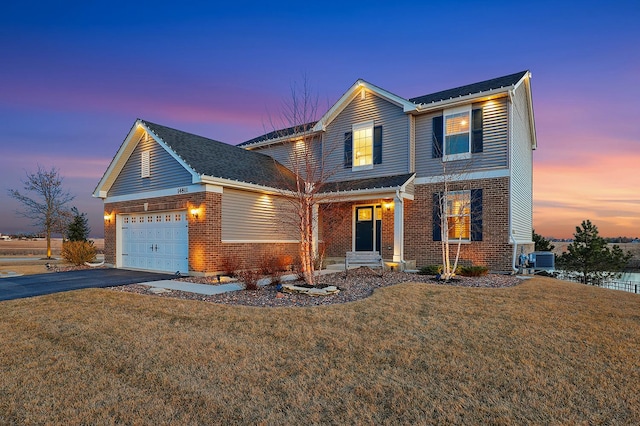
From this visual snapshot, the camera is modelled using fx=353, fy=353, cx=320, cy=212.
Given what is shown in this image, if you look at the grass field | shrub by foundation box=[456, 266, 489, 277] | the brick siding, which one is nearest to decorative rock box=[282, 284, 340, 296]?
shrub by foundation box=[456, 266, 489, 277]

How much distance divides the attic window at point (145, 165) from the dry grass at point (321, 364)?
27.5 feet

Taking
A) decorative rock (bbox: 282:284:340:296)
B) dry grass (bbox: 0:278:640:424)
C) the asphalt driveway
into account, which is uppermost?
decorative rock (bbox: 282:284:340:296)

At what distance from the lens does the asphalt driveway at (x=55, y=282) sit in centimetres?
934

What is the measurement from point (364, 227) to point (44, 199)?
83.2ft

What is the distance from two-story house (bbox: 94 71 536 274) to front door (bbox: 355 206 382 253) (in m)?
0.05

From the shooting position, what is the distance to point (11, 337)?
5508 mm

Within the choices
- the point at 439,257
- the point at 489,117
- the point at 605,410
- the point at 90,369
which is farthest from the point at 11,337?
the point at 489,117

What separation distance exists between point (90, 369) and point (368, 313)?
4472 mm

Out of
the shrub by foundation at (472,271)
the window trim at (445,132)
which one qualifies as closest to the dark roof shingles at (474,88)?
the window trim at (445,132)

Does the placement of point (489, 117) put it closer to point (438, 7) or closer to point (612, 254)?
point (438, 7)

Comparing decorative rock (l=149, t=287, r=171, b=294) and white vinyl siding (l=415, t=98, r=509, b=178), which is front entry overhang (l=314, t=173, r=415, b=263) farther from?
decorative rock (l=149, t=287, r=171, b=294)

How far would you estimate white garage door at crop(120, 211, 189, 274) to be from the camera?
13.5 meters

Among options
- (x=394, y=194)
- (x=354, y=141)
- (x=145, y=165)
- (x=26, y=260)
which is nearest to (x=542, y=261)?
(x=394, y=194)

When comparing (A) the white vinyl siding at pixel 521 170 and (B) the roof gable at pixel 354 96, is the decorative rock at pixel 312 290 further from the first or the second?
(B) the roof gable at pixel 354 96
